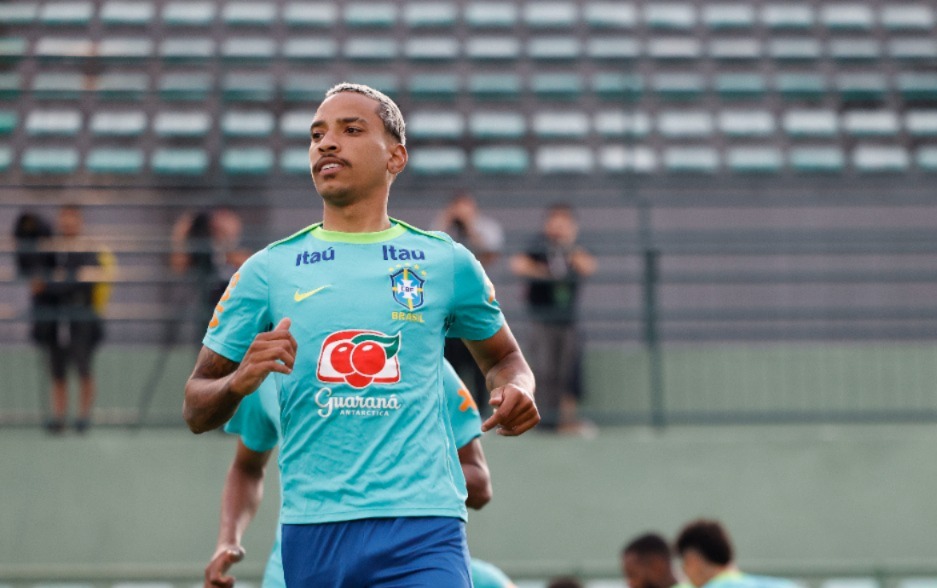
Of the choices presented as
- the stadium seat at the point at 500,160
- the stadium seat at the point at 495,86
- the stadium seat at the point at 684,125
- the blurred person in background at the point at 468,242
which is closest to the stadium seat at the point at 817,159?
the stadium seat at the point at 684,125

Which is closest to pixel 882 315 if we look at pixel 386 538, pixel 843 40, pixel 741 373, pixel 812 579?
pixel 741 373

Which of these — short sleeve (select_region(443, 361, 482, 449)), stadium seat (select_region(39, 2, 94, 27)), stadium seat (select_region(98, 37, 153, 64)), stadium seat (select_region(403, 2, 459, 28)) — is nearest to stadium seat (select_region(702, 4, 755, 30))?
stadium seat (select_region(403, 2, 459, 28))

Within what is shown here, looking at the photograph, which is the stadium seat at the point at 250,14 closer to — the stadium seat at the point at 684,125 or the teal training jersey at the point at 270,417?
the stadium seat at the point at 684,125

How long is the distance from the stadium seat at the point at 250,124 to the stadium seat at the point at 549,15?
3.00 meters

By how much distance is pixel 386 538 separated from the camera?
10.6 feet

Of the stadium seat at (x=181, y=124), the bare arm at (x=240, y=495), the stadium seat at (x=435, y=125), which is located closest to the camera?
the bare arm at (x=240, y=495)

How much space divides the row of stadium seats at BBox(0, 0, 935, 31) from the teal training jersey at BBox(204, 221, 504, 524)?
11520 millimetres

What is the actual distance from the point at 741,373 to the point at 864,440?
149 cm

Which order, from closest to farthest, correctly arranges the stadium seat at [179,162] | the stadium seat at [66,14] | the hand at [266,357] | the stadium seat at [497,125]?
the hand at [266,357]
the stadium seat at [179,162]
the stadium seat at [497,125]
the stadium seat at [66,14]

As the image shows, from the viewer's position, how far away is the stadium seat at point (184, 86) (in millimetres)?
10961

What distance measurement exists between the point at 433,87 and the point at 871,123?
4.05 meters

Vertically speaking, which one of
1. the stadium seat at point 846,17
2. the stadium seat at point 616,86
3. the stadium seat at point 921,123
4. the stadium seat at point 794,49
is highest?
the stadium seat at point 846,17

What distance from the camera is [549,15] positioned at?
14.8 meters

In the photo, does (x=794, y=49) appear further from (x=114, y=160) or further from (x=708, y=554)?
(x=708, y=554)
